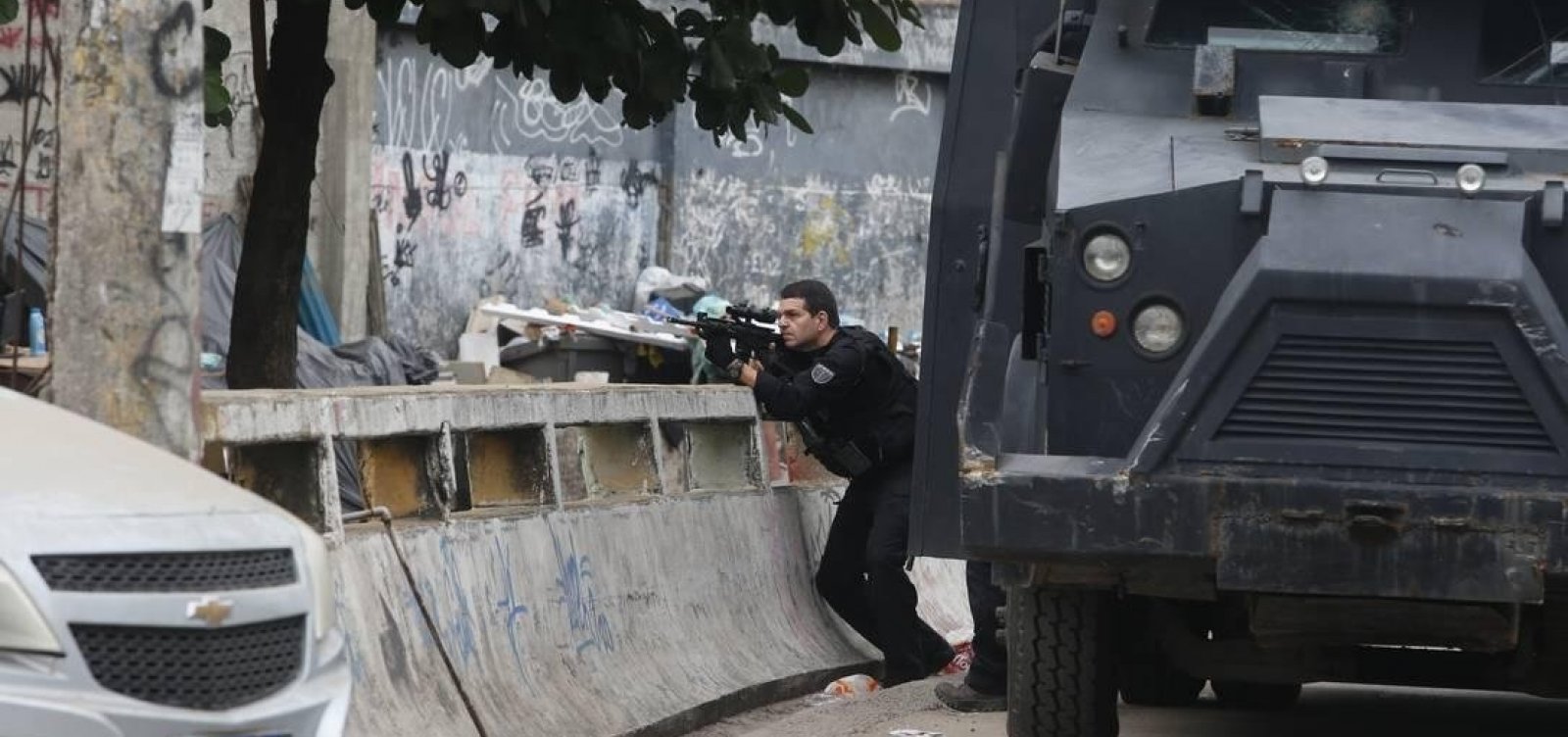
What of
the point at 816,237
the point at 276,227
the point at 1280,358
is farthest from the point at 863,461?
the point at 816,237

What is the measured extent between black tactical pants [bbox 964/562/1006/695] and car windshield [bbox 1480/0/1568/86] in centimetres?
310

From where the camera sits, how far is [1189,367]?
6055mm

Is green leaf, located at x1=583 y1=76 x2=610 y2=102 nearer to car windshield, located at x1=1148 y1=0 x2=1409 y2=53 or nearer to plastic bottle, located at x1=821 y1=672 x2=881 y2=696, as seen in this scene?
car windshield, located at x1=1148 y1=0 x2=1409 y2=53

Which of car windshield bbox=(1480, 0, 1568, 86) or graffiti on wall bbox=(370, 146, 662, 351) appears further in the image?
graffiti on wall bbox=(370, 146, 662, 351)

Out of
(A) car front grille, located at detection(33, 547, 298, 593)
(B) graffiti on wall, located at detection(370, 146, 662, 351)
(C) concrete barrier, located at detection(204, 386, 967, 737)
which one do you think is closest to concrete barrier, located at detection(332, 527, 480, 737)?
(C) concrete barrier, located at detection(204, 386, 967, 737)

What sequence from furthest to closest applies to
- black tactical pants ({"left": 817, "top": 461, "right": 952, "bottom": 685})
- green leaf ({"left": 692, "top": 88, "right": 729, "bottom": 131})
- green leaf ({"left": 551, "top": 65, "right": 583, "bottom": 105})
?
1. black tactical pants ({"left": 817, "top": 461, "right": 952, "bottom": 685})
2. green leaf ({"left": 692, "top": 88, "right": 729, "bottom": 131})
3. green leaf ({"left": 551, "top": 65, "right": 583, "bottom": 105})

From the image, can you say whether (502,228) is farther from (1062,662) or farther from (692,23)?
(1062,662)

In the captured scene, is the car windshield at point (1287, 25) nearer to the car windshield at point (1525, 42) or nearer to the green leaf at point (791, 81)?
the car windshield at point (1525, 42)

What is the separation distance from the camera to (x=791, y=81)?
9.64m

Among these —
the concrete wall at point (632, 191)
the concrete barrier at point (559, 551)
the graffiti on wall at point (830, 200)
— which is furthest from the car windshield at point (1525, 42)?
the graffiti on wall at point (830, 200)

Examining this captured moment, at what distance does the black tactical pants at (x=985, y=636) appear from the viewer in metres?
9.62

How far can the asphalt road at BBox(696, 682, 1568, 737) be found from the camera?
8.92 m

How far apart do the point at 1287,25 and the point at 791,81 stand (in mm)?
2691

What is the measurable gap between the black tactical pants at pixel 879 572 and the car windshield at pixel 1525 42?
3.89 metres
